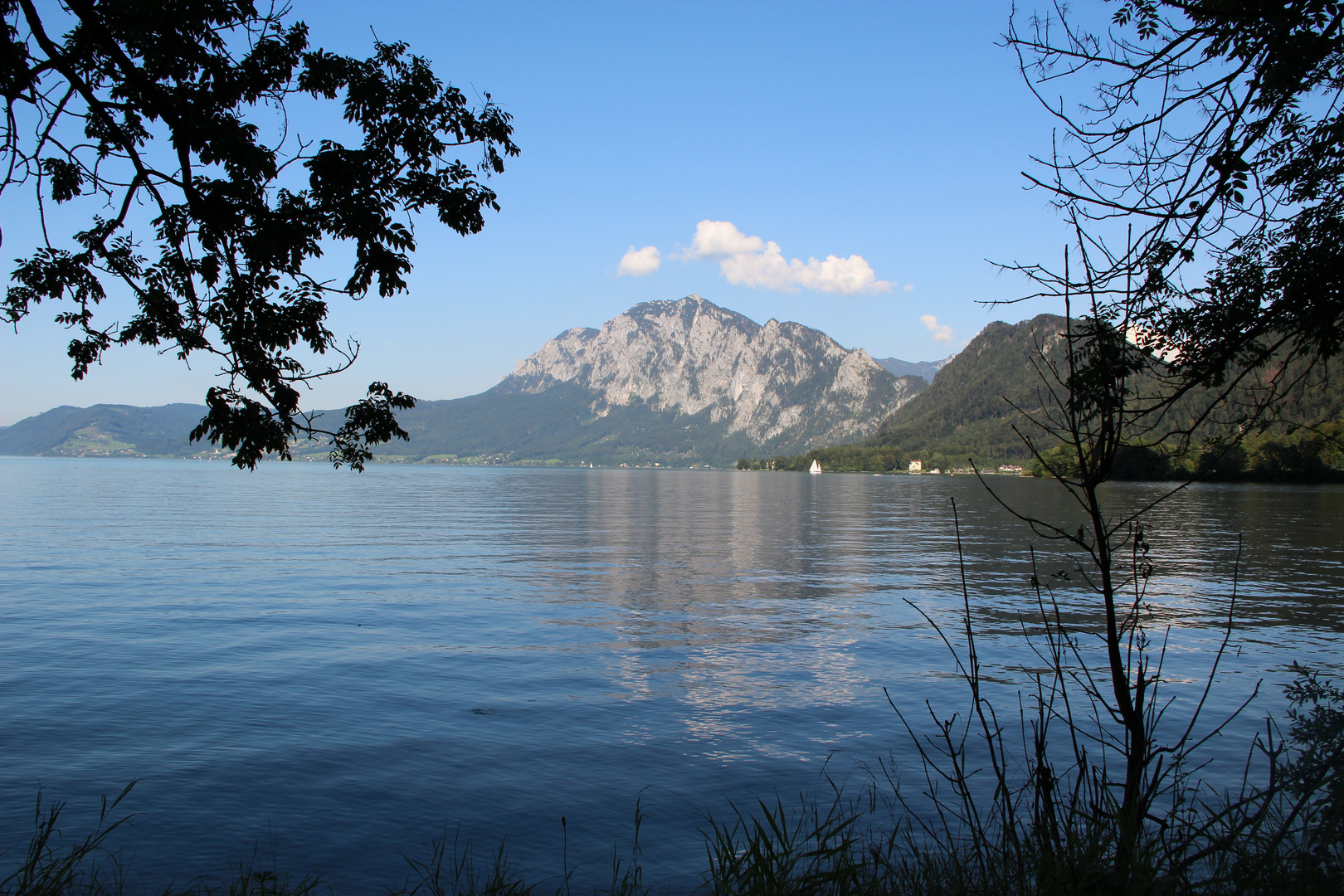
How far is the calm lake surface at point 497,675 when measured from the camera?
938 centimetres

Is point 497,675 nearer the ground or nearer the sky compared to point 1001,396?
nearer the ground

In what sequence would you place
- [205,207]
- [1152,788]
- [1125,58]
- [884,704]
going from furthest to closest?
1. [884,704]
2. [205,207]
3. [1125,58]
4. [1152,788]

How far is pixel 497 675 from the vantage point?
15586 mm

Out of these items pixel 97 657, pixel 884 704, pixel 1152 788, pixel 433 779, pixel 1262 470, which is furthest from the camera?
pixel 1262 470

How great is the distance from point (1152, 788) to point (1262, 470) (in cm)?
16014

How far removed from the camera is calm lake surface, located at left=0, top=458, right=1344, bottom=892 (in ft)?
30.8


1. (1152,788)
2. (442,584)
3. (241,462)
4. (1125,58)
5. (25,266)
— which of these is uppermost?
(1125,58)

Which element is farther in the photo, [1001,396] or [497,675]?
[497,675]

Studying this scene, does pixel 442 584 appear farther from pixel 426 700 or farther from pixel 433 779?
pixel 433 779

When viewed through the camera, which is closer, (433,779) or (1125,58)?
(1125,58)

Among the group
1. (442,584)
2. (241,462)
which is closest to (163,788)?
(241,462)

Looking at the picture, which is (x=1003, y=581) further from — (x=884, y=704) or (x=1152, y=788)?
(x=1152, y=788)

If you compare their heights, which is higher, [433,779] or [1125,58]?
[1125,58]

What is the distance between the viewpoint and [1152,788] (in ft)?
15.8
